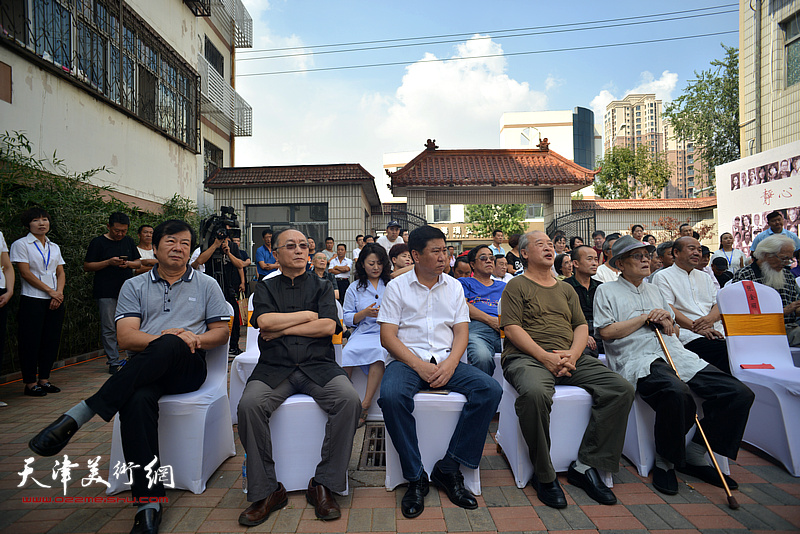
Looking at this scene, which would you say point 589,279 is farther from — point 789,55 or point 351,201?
point 789,55

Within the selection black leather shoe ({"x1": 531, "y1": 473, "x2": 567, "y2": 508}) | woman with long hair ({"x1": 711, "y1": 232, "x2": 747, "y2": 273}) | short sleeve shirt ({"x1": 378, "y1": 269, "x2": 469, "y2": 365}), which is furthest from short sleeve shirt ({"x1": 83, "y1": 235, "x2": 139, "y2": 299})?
woman with long hair ({"x1": 711, "y1": 232, "x2": 747, "y2": 273})

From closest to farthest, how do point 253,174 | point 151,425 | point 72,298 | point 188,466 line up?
1. point 151,425
2. point 188,466
3. point 72,298
4. point 253,174

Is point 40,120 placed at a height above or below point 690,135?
below

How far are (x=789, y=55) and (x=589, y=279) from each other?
11.4 m

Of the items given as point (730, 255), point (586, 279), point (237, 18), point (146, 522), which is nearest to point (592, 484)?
point (586, 279)

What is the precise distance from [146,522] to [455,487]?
5.29ft

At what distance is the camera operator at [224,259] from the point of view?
5.30m

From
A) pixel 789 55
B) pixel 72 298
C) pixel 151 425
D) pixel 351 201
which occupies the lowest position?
pixel 151 425

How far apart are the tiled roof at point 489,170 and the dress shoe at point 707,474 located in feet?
30.8

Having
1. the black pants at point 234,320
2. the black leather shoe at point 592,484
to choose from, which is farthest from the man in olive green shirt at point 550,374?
the black pants at point 234,320

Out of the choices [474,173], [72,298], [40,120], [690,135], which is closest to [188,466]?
[72,298]

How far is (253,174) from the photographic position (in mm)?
11648

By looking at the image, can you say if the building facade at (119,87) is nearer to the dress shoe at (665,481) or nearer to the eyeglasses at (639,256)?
the eyeglasses at (639,256)

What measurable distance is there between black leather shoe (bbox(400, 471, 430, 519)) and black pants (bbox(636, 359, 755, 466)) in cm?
147
